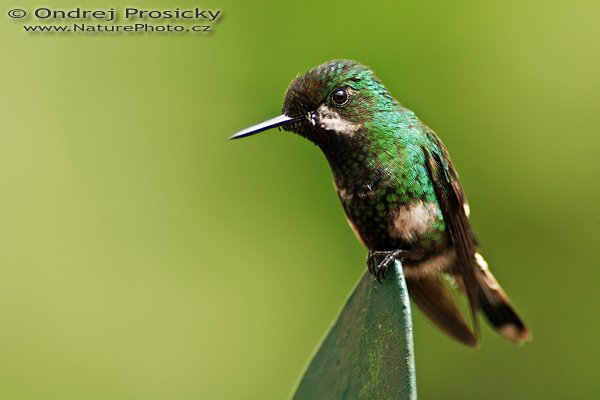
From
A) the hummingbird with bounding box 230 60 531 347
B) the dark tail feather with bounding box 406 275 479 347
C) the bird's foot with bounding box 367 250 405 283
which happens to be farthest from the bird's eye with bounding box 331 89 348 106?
the dark tail feather with bounding box 406 275 479 347

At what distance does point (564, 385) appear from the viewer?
4.29 m

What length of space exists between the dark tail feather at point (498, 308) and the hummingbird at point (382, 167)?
415 millimetres

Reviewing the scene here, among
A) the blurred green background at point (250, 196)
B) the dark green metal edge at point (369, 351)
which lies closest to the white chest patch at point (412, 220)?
the dark green metal edge at point (369, 351)

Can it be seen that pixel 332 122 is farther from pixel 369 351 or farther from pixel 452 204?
pixel 369 351

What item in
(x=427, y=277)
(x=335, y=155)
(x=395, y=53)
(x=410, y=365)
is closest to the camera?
(x=410, y=365)

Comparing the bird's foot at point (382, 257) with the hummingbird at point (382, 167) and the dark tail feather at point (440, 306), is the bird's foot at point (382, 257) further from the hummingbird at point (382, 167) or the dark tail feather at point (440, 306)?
the dark tail feather at point (440, 306)

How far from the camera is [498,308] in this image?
12.0 feet

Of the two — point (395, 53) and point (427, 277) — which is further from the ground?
point (395, 53)

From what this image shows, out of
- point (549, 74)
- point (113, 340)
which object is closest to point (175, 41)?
point (113, 340)

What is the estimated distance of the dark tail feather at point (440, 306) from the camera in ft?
10.7

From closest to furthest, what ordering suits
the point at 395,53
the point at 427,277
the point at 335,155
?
the point at 335,155 → the point at 427,277 → the point at 395,53

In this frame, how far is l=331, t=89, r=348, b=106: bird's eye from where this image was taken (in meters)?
3.01

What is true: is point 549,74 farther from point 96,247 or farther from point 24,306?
point 24,306

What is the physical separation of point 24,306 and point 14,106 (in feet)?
3.15
